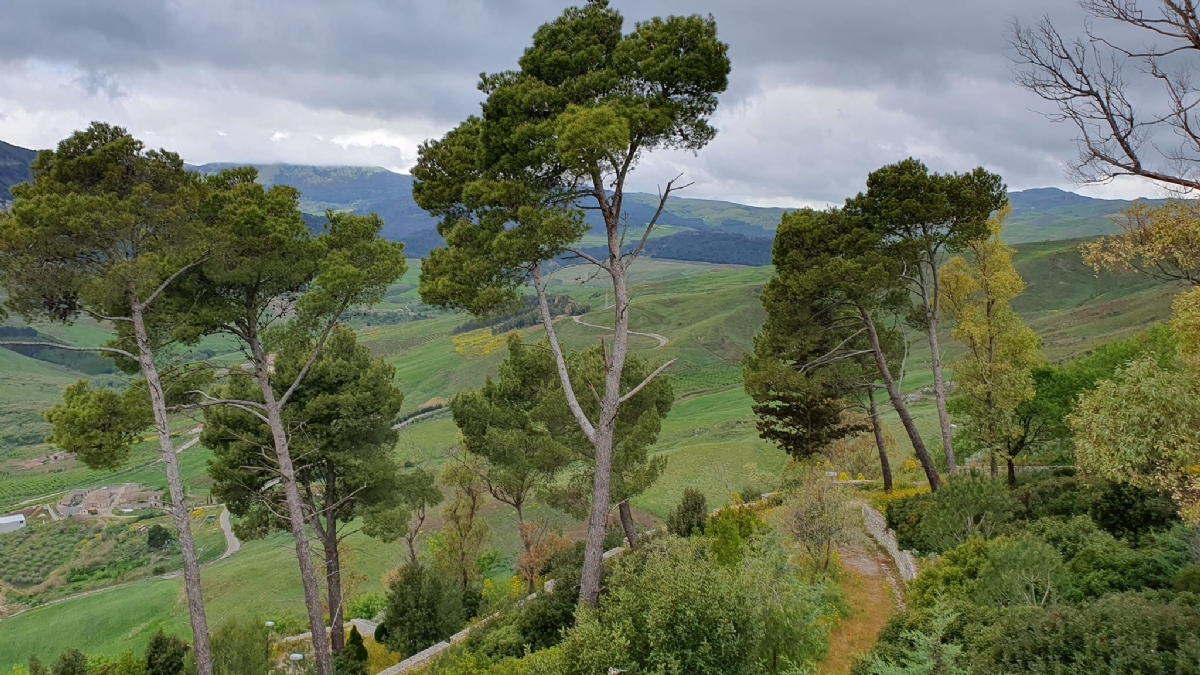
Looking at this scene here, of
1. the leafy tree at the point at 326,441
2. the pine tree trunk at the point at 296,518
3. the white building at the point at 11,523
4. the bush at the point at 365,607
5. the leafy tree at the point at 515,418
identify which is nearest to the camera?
the pine tree trunk at the point at 296,518

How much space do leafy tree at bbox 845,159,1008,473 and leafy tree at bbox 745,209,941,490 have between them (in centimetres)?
39

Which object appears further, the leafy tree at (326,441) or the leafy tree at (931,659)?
the leafy tree at (326,441)

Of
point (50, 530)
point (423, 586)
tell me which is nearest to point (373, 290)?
point (423, 586)

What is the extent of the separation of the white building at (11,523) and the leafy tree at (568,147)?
304 feet

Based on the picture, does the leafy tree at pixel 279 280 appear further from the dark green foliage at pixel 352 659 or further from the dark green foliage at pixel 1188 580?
the dark green foliage at pixel 1188 580

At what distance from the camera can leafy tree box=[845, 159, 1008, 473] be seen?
17.6 metres

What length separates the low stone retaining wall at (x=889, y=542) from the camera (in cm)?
1711

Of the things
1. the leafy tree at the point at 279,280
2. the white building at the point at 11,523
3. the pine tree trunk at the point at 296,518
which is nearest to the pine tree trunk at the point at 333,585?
the pine tree trunk at the point at 296,518

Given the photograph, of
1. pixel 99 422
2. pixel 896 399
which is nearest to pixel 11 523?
pixel 99 422

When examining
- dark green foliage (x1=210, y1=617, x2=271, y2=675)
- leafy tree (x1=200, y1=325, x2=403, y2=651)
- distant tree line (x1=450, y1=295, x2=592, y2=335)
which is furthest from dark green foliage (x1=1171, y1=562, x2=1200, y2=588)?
distant tree line (x1=450, y1=295, x2=592, y2=335)

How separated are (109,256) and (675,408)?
75.4 m

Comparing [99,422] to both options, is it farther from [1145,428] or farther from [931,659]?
[1145,428]

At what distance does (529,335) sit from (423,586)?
10687 cm

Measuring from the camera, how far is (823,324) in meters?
20.9
